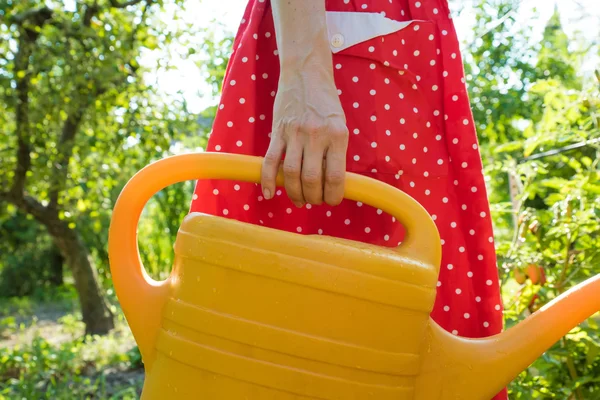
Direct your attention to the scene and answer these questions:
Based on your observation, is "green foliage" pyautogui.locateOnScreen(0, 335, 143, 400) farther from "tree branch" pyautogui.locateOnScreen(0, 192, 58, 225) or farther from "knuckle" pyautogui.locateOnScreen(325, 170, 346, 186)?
A: "knuckle" pyautogui.locateOnScreen(325, 170, 346, 186)

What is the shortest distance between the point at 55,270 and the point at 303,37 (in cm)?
1133

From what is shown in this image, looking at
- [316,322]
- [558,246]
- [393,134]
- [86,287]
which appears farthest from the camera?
[86,287]

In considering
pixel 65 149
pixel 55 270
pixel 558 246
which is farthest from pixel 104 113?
pixel 55 270

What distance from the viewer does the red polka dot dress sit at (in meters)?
0.96

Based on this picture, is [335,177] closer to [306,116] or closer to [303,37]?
[306,116]

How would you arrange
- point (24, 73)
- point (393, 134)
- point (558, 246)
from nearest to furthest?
point (393, 134) → point (558, 246) → point (24, 73)

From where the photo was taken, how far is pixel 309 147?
77 cm

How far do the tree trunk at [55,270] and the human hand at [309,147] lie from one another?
11.1 m

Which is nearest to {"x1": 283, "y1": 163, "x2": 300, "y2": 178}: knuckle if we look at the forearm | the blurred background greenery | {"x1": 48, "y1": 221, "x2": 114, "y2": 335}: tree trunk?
the forearm

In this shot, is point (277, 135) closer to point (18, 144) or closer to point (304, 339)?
point (304, 339)

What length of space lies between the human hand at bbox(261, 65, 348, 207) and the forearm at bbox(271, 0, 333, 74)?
4 centimetres

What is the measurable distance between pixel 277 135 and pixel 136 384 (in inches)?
129

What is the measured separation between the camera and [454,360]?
761 mm

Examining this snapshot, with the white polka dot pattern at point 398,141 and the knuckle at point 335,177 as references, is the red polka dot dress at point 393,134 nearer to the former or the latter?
the white polka dot pattern at point 398,141
